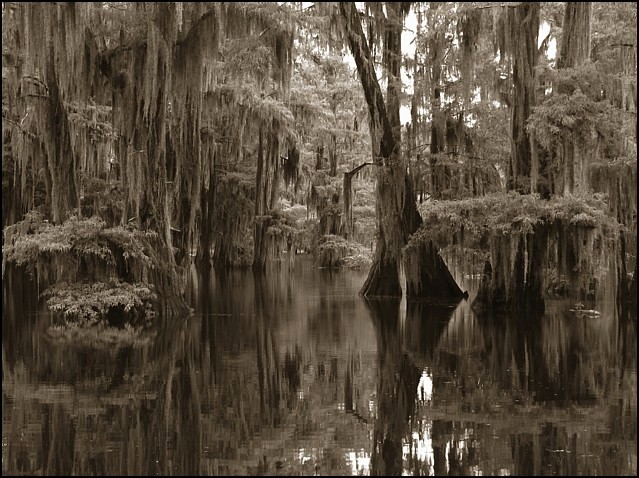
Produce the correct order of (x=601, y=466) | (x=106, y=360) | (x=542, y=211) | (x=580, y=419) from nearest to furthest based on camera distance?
1. (x=601, y=466)
2. (x=580, y=419)
3. (x=106, y=360)
4. (x=542, y=211)

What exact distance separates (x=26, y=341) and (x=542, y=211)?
360 inches

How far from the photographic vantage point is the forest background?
15094mm

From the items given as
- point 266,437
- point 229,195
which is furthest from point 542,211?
point 229,195

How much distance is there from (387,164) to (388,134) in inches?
35.1

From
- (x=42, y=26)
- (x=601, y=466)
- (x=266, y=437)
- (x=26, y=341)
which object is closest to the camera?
(x=601, y=466)

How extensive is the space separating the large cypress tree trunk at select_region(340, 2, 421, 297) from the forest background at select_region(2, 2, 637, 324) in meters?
0.05

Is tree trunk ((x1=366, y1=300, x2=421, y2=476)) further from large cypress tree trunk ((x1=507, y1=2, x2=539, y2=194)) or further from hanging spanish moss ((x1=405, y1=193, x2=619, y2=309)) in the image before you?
large cypress tree trunk ((x1=507, y1=2, x2=539, y2=194))

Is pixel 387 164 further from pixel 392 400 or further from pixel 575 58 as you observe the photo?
pixel 392 400

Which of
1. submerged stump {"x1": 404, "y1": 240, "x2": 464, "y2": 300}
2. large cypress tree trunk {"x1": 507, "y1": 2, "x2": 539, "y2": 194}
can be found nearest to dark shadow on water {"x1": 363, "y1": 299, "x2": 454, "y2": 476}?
submerged stump {"x1": 404, "y1": 240, "x2": 464, "y2": 300}

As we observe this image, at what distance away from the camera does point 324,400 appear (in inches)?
327

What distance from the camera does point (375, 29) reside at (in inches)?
819

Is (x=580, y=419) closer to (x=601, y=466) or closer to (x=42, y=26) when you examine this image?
(x=601, y=466)

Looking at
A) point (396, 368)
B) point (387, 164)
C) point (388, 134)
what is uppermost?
point (388, 134)

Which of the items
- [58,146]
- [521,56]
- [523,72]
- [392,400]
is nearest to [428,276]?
[523,72]
